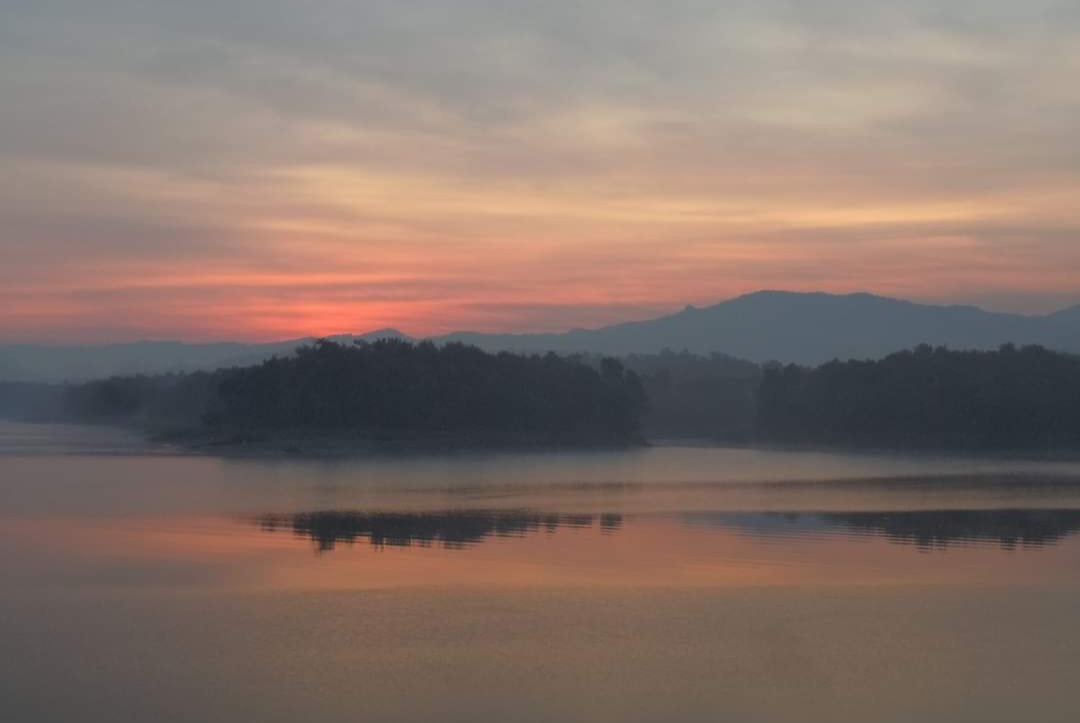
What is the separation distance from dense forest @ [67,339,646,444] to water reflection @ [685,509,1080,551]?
139 ft

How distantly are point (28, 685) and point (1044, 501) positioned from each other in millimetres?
30379

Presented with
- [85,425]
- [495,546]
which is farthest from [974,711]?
[85,425]

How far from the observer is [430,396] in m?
75.8

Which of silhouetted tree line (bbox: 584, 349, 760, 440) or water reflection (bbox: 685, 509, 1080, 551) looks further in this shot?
silhouetted tree line (bbox: 584, 349, 760, 440)

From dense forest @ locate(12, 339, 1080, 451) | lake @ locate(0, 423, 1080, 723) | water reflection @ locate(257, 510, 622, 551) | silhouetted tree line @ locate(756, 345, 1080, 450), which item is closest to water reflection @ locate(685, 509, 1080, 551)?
lake @ locate(0, 423, 1080, 723)

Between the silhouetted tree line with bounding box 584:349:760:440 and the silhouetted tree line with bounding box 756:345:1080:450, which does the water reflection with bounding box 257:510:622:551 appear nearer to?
the silhouetted tree line with bounding box 756:345:1080:450

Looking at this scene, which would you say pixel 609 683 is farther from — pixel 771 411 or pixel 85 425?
pixel 85 425

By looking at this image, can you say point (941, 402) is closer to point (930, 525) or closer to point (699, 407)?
point (699, 407)

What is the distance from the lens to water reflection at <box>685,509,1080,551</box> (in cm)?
Result: 2730

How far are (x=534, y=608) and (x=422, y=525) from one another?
36.9 feet

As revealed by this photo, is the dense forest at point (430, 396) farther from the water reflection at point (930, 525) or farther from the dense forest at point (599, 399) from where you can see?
the water reflection at point (930, 525)

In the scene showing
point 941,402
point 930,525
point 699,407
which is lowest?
point 930,525

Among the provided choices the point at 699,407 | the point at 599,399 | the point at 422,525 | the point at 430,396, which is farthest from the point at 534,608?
the point at 699,407

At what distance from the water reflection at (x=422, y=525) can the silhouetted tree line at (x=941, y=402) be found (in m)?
51.8
